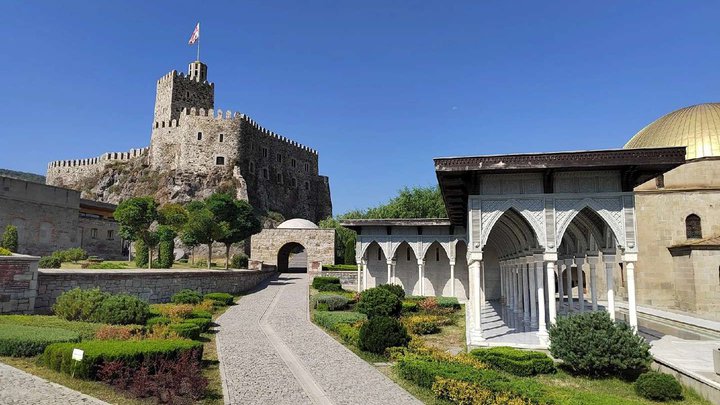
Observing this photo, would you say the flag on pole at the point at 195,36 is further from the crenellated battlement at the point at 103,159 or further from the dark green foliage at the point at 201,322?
the dark green foliage at the point at 201,322

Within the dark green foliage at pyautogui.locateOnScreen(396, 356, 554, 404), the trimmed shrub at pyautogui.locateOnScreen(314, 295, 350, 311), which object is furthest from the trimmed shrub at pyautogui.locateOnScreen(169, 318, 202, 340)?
the trimmed shrub at pyautogui.locateOnScreen(314, 295, 350, 311)

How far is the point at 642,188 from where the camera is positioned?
25766mm

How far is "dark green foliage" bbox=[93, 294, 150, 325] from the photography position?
44.9 feet

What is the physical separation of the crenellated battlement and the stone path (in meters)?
57.5

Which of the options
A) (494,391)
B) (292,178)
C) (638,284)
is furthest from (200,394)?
(292,178)

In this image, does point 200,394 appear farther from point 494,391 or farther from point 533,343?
point 533,343

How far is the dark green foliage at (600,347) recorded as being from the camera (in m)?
10.1

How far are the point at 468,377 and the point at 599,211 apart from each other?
6.93 m

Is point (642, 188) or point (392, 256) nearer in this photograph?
point (642, 188)

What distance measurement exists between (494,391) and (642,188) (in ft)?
73.9

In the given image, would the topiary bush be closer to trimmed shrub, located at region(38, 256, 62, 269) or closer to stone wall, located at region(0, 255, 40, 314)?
trimmed shrub, located at region(38, 256, 62, 269)

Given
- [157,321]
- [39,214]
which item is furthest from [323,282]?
[39,214]

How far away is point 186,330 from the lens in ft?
41.9

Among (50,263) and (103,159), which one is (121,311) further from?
(103,159)
